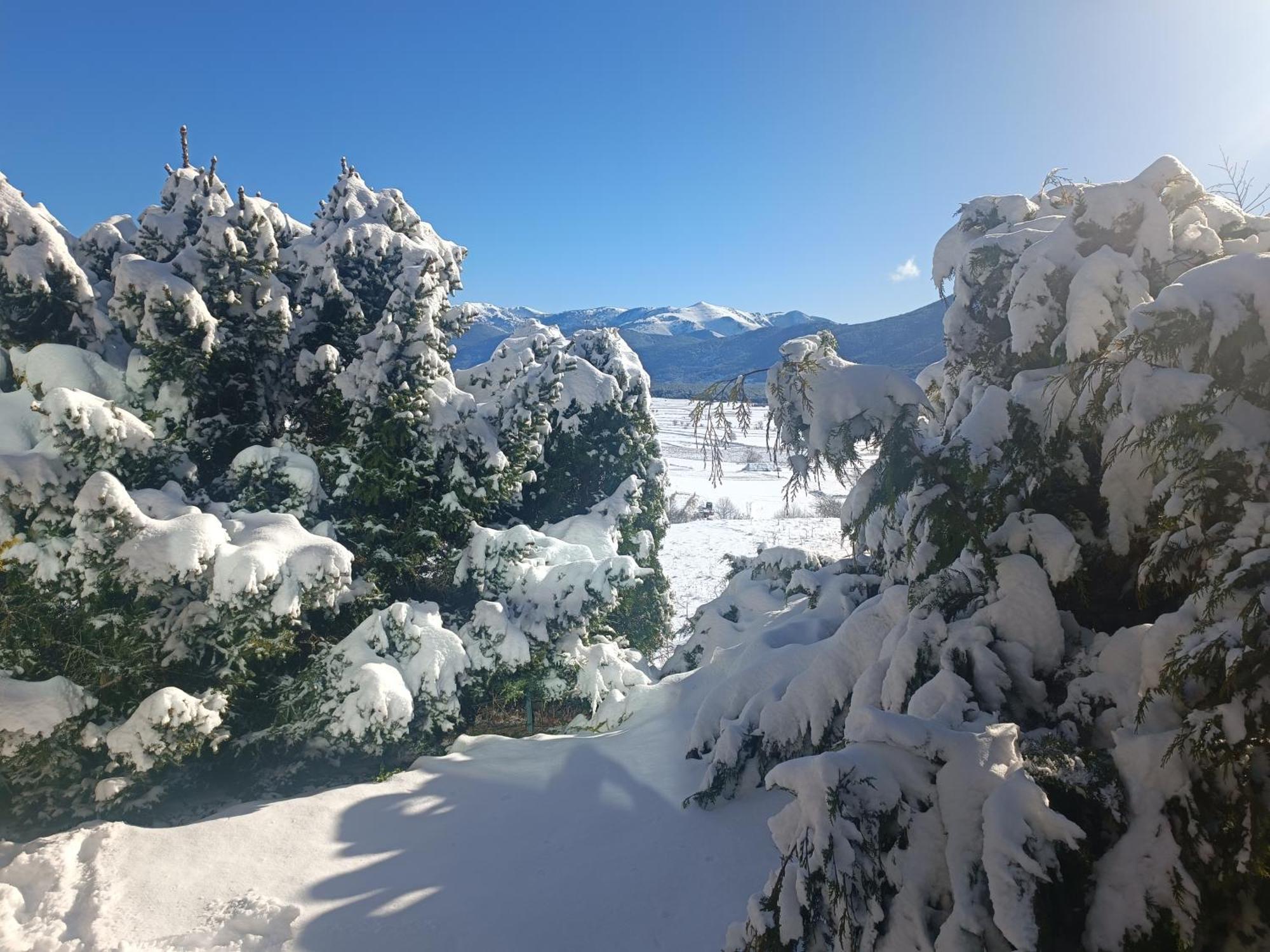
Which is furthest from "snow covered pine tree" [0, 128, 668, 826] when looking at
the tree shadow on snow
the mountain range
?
the mountain range

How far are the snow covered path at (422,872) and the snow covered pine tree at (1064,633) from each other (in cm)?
120

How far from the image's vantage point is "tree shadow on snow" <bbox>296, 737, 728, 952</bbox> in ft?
13.7

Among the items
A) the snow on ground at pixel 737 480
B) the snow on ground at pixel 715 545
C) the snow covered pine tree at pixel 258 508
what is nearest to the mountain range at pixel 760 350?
the snow on ground at pixel 737 480

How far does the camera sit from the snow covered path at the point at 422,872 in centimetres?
416

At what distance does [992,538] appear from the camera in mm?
3373

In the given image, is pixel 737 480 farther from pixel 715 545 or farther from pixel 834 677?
pixel 834 677

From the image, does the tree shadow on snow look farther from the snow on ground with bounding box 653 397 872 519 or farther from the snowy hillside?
the snow on ground with bounding box 653 397 872 519

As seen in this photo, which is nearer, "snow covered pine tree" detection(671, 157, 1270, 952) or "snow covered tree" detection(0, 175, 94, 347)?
"snow covered pine tree" detection(671, 157, 1270, 952)

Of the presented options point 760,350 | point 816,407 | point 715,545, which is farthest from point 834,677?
point 760,350

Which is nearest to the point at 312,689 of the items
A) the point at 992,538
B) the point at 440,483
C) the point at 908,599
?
the point at 440,483

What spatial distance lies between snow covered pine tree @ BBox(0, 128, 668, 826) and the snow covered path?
94cm

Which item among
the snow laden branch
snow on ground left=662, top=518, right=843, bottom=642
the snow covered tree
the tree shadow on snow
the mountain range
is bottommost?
snow on ground left=662, top=518, right=843, bottom=642

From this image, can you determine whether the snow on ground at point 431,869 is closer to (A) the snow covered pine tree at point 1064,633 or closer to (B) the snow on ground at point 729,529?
(A) the snow covered pine tree at point 1064,633

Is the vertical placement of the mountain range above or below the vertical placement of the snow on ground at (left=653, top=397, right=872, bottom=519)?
above
